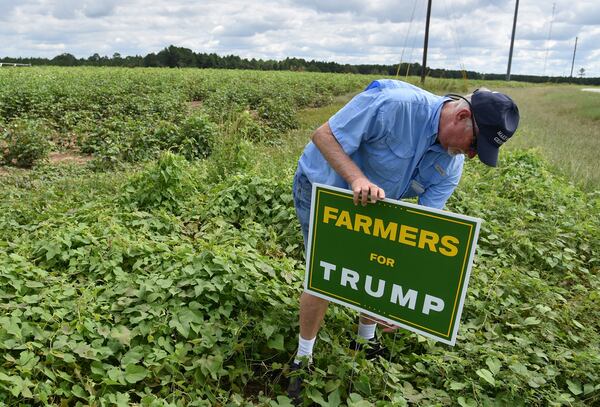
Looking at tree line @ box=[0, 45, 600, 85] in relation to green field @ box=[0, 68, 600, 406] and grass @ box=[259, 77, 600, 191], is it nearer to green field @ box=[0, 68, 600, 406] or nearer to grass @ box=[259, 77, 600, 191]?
grass @ box=[259, 77, 600, 191]

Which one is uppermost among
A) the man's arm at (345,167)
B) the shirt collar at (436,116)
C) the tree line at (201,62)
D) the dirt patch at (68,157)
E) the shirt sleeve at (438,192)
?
the tree line at (201,62)

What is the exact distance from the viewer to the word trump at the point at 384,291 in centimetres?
198

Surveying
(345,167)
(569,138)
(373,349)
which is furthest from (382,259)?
(569,138)

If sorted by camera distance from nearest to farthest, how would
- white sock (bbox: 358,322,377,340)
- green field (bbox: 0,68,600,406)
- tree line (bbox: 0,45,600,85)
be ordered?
green field (bbox: 0,68,600,406) < white sock (bbox: 358,322,377,340) < tree line (bbox: 0,45,600,85)

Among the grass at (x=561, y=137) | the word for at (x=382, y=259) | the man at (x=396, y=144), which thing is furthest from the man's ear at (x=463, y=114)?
the grass at (x=561, y=137)

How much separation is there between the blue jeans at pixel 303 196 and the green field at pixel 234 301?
625 mm

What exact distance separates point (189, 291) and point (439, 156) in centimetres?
160

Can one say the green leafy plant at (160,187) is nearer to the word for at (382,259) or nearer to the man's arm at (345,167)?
the man's arm at (345,167)

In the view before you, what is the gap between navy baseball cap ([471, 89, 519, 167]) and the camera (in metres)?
1.95

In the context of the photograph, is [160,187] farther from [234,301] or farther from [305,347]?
[305,347]

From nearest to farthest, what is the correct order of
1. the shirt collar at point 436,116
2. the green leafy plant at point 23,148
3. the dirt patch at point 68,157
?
1. the shirt collar at point 436,116
2. the green leafy plant at point 23,148
3. the dirt patch at point 68,157

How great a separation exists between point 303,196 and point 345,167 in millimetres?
438

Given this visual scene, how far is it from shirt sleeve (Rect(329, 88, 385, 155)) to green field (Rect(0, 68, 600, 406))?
1.13m

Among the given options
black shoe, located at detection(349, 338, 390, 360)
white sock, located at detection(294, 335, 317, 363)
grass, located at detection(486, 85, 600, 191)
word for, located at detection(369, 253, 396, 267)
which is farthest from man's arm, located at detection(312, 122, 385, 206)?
grass, located at detection(486, 85, 600, 191)
